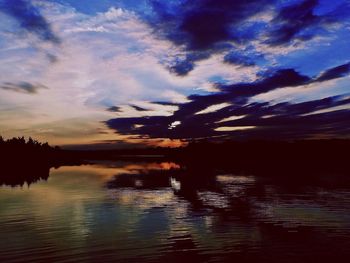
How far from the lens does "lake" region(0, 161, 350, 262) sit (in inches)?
924

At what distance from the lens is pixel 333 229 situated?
30.5m

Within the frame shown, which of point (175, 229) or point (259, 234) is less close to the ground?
point (175, 229)

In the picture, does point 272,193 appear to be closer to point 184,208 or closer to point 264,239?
point 184,208

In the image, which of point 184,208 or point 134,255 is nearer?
point 134,255

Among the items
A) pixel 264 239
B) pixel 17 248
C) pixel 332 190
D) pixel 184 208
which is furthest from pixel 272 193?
pixel 17 248

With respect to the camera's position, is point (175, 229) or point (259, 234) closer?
point (259, 234)

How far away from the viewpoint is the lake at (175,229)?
23.5 m

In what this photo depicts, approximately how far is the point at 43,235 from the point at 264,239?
49.4 feet

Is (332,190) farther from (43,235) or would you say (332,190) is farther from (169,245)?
(43,235)

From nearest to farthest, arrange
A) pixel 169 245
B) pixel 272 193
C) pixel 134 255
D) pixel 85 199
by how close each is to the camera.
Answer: pixel 134 255 < pixel 169 245 < pixel 85 199 < pixel 272 193

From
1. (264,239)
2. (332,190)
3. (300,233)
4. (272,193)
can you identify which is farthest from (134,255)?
(332,190)

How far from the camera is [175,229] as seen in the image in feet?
100

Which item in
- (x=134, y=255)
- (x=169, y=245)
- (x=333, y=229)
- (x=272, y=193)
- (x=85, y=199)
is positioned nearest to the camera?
(x=134, y=255)

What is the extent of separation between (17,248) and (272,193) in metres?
38.0
